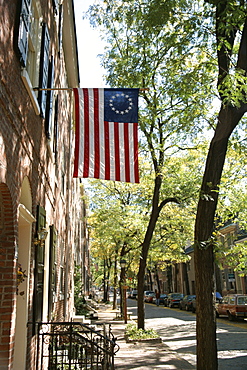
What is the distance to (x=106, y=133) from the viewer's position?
24.6ft

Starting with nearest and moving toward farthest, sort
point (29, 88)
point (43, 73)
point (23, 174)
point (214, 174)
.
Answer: point (23, 174) → point (29, 88) → point (43, 73) → point (214, 174)

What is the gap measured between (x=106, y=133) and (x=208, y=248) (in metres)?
2.94

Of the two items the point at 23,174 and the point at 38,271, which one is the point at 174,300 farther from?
the point at 23,174

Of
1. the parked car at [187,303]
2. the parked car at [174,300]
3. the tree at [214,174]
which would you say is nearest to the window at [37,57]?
the tree at [214,174]

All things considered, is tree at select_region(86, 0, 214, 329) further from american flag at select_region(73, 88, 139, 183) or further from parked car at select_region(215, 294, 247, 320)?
parked car at select_region(215, 294, 247, 320)

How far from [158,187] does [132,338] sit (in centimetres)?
552

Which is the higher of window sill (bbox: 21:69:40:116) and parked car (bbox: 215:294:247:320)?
window sill (bbox: 21:69:40:116)

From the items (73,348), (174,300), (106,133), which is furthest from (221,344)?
(174,300)

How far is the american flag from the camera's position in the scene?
23.9ft

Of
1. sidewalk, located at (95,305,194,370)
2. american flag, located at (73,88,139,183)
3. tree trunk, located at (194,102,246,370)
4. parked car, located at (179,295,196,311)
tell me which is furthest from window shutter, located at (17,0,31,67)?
parked car, located at (179,295,196,311)

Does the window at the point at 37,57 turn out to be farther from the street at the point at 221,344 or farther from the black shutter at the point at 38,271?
the street at the point at 221,344

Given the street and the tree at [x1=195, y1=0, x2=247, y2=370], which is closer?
the tree at [x1=195, y1=0, x2=247, y2=370]

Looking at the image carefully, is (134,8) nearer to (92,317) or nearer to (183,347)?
(183,347)

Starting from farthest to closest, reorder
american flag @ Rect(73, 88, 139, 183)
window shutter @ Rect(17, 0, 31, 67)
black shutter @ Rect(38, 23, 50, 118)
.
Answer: american flag @ Rect(73, 88, 139, 183) → black shutter @ Rect(38, 23, 50, 118) → window shutter @ Rect(17, 0, 31, 67)
